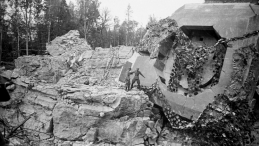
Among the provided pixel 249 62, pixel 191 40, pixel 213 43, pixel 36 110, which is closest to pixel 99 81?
pixel 36 110

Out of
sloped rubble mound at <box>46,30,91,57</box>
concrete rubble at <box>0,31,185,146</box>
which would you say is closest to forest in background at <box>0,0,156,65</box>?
sloped rubble mound at <box>46,30,91,57</box>

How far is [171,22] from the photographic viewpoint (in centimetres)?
873

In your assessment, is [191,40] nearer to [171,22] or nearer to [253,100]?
[171,22]

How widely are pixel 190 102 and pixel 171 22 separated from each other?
442cm

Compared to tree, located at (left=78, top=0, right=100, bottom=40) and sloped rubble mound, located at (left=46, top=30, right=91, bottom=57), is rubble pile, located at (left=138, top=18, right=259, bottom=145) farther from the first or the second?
tree, located at (left=78, top=0, right=100, bottom=40)

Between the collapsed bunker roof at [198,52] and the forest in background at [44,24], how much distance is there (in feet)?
34.5

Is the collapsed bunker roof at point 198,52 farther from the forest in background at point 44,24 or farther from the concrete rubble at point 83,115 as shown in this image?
the forest in background at point 44,24

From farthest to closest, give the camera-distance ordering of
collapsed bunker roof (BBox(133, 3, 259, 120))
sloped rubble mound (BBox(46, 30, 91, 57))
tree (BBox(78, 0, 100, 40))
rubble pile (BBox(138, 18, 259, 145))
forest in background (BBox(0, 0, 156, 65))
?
tree (BBox(78, 0, 100, 40)) → forest in background (BBox(0, 0, 156, 65)) → sloped rubble mound (BBox(46, 30, 91, 57)) → collapsed bunker roof (BBox(133, 3, 259, 120)) → rubble pile (BBox(138, 18, 259, 145))

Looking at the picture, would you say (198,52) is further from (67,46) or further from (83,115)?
(67,46)

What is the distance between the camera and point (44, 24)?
20188mm

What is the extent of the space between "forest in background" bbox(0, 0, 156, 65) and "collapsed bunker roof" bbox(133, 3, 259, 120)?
1051 cm

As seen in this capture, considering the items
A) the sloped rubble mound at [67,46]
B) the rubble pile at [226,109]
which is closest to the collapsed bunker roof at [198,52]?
the rubble pile at [226,109]

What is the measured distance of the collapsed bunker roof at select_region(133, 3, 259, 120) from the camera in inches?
268

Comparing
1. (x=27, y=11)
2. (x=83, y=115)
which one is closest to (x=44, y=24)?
(x=27, y=11)
